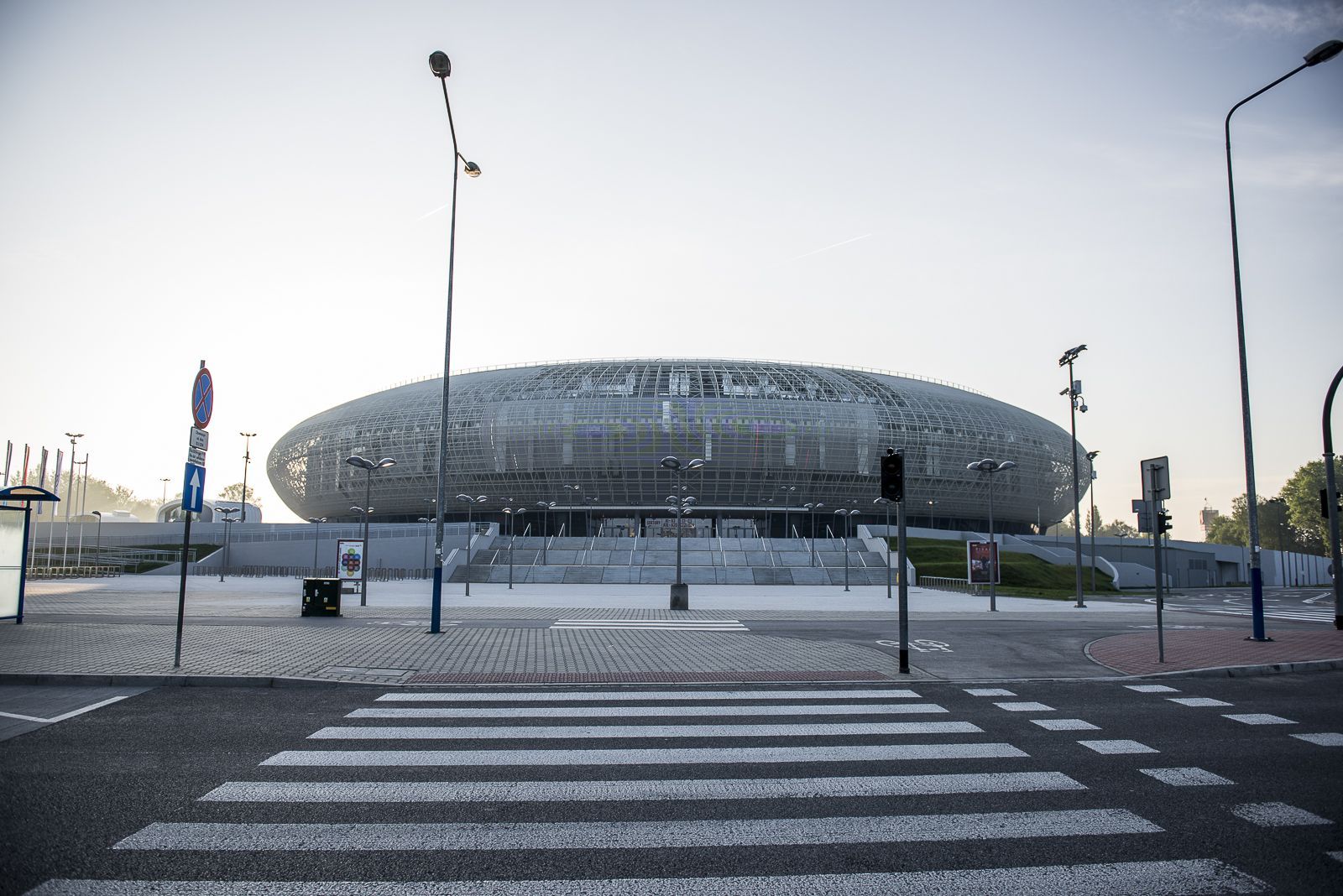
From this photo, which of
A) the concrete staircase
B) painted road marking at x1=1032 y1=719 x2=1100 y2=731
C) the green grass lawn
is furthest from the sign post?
the green grass lawn

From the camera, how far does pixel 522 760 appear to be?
710cm

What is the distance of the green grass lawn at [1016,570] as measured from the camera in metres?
50.8

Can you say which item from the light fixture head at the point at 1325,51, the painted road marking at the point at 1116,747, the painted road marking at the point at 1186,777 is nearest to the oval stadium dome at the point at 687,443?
the light fixture head at the point at 1325,51

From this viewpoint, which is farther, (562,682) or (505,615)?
(505,615)

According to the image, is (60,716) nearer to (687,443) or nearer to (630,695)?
(630,695)

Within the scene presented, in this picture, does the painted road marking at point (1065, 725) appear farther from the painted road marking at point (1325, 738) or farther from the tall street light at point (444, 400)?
the tall street light at point (444, 400)

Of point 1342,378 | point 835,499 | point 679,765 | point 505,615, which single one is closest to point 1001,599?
point 1342,378

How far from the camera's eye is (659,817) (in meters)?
5.61

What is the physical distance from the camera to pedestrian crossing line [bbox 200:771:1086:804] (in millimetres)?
6012

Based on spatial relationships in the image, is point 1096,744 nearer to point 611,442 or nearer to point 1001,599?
point 1001,599

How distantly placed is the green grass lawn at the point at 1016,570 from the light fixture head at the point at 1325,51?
1372 inches

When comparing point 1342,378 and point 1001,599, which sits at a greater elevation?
point 1342,378

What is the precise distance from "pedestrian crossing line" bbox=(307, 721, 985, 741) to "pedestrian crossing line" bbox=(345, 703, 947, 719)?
1.77ft

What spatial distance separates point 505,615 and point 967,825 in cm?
1816
